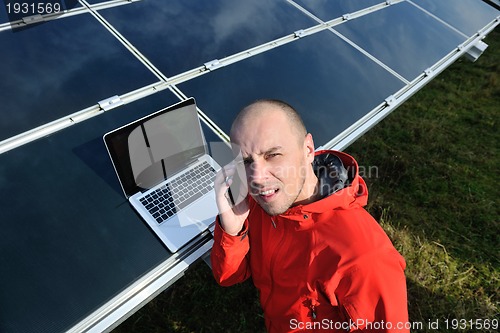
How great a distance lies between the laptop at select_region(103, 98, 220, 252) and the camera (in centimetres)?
209

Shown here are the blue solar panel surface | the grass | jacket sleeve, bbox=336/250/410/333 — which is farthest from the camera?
the grass

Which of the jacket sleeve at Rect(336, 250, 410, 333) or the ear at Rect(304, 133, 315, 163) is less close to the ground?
the ear at Rect(304, 133, 315, 163)

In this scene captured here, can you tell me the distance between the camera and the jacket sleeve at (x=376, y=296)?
5.57 ft

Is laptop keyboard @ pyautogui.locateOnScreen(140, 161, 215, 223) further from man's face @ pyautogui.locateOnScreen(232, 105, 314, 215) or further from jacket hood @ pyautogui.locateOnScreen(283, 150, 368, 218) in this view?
jacket hood @ pyautogui.locateOnScreen(283, 150, 368, 218)

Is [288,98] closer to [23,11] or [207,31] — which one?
[207,31]

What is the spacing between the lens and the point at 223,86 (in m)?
2.95

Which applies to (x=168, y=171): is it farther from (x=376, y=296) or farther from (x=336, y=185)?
(x=376, y=296)

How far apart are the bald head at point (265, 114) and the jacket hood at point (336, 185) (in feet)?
0.91

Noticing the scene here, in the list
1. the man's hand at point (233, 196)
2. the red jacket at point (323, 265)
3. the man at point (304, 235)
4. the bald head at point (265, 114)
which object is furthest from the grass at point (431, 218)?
the bald head at point (265, 114)

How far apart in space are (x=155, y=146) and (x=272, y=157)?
732 millimetres

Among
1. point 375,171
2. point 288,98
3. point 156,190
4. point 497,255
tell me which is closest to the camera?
point 156,190

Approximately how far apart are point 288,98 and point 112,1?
178cm

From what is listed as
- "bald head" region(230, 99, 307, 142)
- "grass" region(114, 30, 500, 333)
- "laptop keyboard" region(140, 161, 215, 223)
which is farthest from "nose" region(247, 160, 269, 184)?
"grass" region(114, 30, 500, 333)

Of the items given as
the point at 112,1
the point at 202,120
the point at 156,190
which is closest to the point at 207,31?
the point at 112,1
